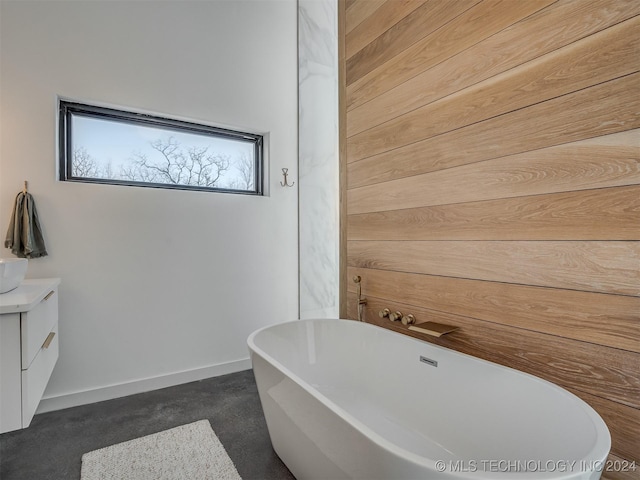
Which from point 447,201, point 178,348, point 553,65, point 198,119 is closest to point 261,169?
point 198,119

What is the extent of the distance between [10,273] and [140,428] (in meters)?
1.12

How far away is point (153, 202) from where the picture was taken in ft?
8.64

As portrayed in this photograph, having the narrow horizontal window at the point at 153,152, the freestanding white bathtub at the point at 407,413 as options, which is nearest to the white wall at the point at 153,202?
the narrow horizontal window at the point at 153,152

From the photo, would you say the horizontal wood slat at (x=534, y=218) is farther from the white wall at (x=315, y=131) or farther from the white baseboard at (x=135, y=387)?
the white baseboard at (x=135, y=387)

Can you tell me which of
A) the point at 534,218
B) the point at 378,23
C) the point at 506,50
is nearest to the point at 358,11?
the point at 378,23

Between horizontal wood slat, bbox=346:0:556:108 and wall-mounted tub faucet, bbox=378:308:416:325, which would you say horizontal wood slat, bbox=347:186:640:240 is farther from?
horizontal wood slat, bbox=346:0:556:108

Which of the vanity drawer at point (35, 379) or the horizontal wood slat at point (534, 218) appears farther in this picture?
the vanity drawer at point (35, 379)

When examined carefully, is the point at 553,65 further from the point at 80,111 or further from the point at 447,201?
the point at 80,111

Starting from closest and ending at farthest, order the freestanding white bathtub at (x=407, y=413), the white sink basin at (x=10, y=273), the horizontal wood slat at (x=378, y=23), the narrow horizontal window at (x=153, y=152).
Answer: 1. the freestanding white bathtub at (x=407, y=413)
2. the white sink basin at (x=10, y=273)
3. the horizontal wood slat at (x=378, y=23)
4. the narrow horizontal window at (x=153, y=152)

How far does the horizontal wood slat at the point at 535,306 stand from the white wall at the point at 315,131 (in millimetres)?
1265

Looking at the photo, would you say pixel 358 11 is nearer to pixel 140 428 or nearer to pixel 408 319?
pixel 408 319

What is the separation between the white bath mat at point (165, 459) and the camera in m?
1.67

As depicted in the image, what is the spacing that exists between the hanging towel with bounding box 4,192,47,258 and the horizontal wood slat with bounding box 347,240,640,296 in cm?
218

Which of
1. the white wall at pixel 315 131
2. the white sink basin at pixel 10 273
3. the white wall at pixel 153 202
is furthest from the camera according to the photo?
the white wall at pixel 315 131
